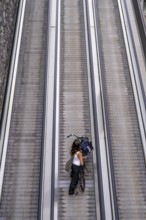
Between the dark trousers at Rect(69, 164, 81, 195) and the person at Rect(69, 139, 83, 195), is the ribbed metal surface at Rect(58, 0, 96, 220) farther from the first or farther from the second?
the person at Rect(69, 139, 83, 195)

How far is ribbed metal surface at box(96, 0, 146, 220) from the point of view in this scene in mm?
8164

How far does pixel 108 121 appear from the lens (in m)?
9.42

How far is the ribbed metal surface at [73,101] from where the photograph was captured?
796cm

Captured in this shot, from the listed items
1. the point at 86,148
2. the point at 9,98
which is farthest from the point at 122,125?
the point at 9,98

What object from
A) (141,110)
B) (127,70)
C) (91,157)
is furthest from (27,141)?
(127,70)

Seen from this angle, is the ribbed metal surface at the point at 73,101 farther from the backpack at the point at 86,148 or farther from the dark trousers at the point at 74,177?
the backpack at the point at 86,148

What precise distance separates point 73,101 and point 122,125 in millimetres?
1628

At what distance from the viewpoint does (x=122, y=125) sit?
966cm

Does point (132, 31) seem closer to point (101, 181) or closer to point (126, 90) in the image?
point (126, 90)

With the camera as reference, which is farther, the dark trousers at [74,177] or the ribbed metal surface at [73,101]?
the ribbed metal surface at [73,101]

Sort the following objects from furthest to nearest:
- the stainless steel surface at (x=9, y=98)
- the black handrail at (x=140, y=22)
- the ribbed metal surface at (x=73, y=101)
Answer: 1. the black handrail at (x=140, y=22)
2. the stainless steel surface at (x=9, y=98)
3. the ribbed metal surface at (x=73, y=101)

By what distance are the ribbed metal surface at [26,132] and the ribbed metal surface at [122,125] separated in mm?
1984

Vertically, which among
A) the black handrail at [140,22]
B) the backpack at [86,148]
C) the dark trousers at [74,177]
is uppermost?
the black handrail at [140,22]

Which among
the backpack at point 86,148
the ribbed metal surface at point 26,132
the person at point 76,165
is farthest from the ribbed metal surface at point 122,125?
the ribbed metal surface at point 26,132
